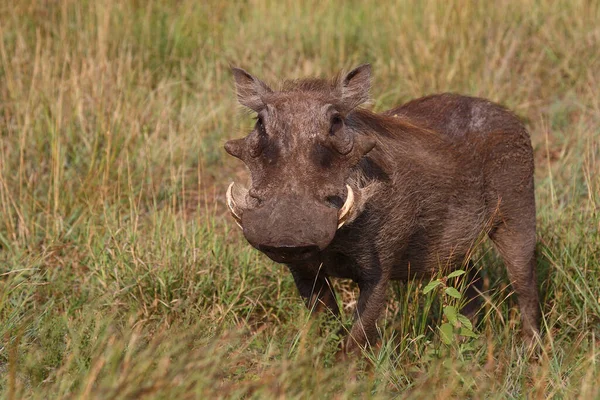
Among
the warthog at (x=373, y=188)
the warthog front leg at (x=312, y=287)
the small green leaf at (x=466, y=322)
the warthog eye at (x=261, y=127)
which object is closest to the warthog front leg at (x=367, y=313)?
the warthog at (x=373, y=188)

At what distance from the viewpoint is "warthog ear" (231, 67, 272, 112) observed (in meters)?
4.05

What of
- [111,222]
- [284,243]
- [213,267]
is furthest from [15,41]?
[284,243]

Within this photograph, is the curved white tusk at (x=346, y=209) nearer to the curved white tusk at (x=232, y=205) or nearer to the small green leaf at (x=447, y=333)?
the curved white tusk at (x=232, y=205)

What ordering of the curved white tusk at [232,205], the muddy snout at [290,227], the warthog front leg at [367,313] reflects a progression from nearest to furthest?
the muddy snout at [290,227], the curved white tusk at [232,205], the warthog front leg at [367,313]

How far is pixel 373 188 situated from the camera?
12.6ft

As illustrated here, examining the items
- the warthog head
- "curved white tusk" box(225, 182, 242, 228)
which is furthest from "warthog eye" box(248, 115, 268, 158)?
"curved white tusk" box(225, 182, 242, 228)

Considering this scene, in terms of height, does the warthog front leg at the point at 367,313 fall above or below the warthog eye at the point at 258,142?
below

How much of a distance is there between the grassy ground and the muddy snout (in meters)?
0.31

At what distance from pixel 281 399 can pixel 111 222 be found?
2581 millimetres

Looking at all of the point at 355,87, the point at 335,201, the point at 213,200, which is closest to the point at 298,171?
the point at 335,201

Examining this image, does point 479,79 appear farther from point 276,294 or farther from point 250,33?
point 276,294

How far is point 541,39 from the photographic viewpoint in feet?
23.5

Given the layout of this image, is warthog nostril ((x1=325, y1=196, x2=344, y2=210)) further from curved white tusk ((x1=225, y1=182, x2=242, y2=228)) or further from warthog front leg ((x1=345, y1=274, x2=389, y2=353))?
warthog front leg ((x1=345, y1=274, x2=389, y2=353))

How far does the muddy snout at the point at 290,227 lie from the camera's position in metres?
3.25
